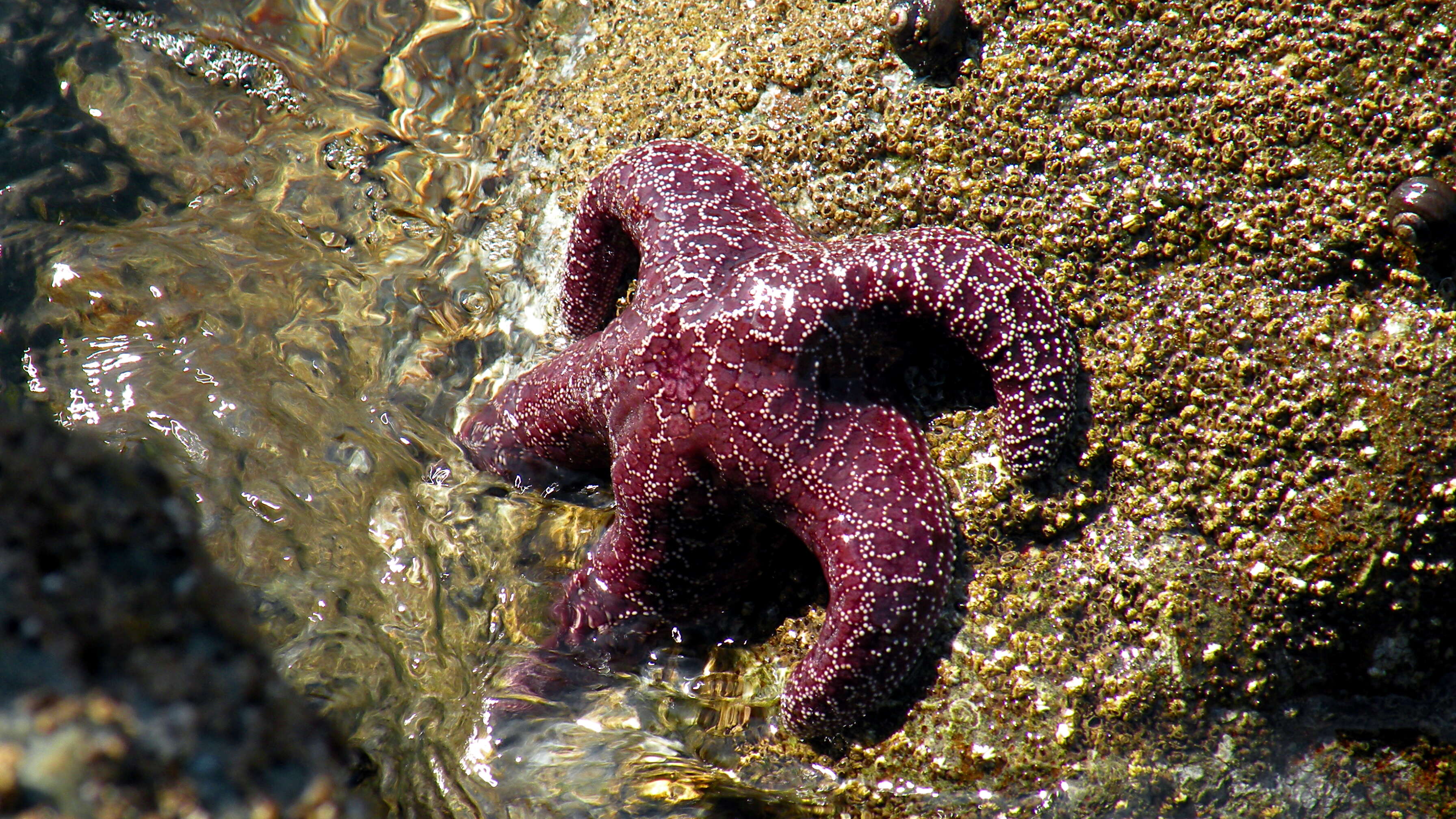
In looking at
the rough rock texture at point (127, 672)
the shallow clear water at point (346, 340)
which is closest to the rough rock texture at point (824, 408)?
the shallow clear water at point (346, 340)

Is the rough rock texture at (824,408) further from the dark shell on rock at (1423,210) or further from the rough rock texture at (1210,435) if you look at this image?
the dark shell on rock at (1423,210)

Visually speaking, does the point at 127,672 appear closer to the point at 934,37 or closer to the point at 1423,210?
the point at 934,37

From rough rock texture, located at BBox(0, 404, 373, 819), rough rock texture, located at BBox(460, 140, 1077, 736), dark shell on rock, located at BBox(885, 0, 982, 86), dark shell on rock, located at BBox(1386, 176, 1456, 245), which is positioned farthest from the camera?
dark shell on rock, located at BBox(885, 0, 982, 86)

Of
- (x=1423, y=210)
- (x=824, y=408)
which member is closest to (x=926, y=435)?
(x=824, y=408)

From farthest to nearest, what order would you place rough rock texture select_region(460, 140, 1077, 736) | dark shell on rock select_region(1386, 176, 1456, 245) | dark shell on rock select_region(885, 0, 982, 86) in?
1. dark shell on rock select_region(885, 0, 982, 86)
2. rough rock texture select_region(460, 140, 1077, 736)
3. dark shell on rock select_region(1386, 176, 1456, 245)

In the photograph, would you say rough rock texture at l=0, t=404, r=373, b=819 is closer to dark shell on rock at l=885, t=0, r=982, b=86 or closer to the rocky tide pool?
the rocky tide pool

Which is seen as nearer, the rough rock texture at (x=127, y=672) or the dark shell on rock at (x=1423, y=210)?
the dark shell on rock at (x=1423, y=210)

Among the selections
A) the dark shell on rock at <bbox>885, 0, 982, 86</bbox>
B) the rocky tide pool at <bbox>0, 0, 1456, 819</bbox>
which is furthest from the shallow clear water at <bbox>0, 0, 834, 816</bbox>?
the dark shell on rock at <bbox>885, 0, 982, 86</bbox>
